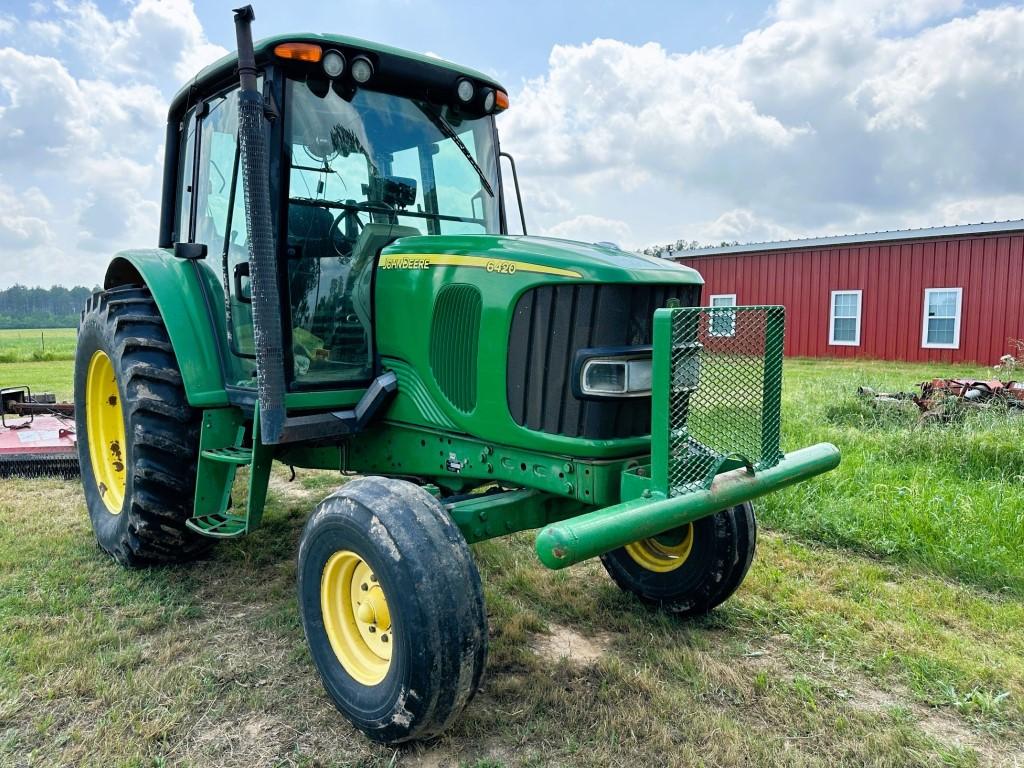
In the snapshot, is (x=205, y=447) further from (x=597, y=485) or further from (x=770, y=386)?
(x=770, y=386)

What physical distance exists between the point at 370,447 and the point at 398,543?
1.27 meters

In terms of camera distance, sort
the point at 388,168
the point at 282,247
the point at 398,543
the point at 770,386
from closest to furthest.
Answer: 1. the point at 398,543
2. the point at 770,386
3. the point at 282,247
4. the point at 388,168

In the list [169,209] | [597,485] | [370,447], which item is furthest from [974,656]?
[169,209]

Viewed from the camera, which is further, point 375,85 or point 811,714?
point 375,85

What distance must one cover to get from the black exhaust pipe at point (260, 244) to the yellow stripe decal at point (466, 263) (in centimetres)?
53

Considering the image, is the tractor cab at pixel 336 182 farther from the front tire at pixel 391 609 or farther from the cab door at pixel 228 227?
the front tire at pixel 391 609

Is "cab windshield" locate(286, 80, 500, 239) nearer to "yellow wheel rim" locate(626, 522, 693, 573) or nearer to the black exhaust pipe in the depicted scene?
the black exhaust pipe

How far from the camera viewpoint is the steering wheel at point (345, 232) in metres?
3.47

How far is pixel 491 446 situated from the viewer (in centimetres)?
310

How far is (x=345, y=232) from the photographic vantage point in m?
3.49

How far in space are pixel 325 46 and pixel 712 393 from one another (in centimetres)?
219

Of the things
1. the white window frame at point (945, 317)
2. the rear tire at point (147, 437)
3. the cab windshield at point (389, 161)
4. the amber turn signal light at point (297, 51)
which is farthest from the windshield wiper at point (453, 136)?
the white window frame at point (945, 317)

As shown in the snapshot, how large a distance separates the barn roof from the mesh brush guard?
518 inches

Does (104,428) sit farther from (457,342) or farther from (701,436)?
(701,436)
